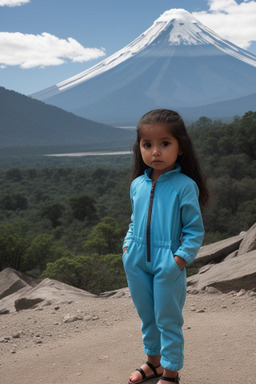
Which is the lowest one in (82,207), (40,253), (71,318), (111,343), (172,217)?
(40,253)

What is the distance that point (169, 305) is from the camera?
2738 mm

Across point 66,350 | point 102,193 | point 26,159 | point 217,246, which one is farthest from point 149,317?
point 26,159

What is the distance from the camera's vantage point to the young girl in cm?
273

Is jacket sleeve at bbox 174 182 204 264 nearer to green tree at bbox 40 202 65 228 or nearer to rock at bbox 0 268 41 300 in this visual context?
rock at bbox 0 268 41 300

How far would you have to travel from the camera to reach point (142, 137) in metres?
2.91

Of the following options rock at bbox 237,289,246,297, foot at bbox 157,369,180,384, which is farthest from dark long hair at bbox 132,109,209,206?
rock at bbox 237,289,246,297

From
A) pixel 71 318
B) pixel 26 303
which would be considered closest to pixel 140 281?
pixel 71 318

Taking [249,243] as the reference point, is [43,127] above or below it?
above

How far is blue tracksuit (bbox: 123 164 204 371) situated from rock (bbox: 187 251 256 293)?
2894 mm

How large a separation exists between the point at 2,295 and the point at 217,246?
14.9 feet

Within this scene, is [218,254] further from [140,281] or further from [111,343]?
[140,281]

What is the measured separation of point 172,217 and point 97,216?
3245 centimetres

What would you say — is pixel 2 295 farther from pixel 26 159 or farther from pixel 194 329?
pixel 26 159

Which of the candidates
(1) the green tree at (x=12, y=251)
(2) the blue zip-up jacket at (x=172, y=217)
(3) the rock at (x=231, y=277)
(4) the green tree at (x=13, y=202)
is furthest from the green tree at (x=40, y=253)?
(4) the green tree at (x=13, y=202)
